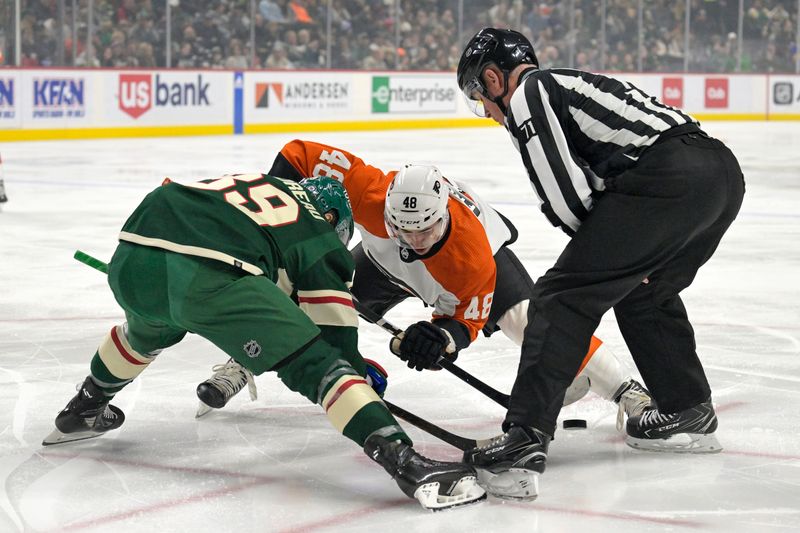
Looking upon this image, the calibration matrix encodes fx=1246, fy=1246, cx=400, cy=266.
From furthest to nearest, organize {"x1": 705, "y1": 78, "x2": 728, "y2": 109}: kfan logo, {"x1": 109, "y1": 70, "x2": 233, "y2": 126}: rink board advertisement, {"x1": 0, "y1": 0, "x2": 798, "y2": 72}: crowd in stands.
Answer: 1. {"x1": 705, "y1": 78, "x2": 728, "y2": 109}: kfan logo
2. {"x1": 109, "y1": 70, "x2": 233, "y2": 126}: rink board advertisement
3. {"x1": 0, "y1": 0, "x2": 798, "y2": 72}: crowd in stands

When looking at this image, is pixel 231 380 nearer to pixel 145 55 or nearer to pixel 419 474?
pixel 419 474

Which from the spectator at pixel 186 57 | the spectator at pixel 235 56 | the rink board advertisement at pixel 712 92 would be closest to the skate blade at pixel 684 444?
the spectator at pixel 186 57

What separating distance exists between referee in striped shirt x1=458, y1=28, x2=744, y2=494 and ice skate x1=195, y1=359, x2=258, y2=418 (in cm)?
91

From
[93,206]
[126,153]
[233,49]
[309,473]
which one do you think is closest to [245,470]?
[309,473]

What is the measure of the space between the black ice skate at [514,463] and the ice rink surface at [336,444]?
2.1 inches

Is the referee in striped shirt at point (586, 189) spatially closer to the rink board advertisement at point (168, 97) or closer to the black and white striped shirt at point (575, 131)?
the black and white striped shirt at point (575, 131)

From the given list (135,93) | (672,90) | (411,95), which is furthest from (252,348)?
(672,90)

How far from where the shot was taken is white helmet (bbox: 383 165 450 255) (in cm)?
312

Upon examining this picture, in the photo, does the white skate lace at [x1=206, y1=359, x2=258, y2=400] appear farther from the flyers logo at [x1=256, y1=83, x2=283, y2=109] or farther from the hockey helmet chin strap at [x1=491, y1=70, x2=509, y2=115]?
the flyers logo at [x1=256, y1=83, x2=283, y2=109]

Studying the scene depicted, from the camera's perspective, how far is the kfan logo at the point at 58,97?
14531mm

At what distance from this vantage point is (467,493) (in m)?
2.73

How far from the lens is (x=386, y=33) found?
18.7 m

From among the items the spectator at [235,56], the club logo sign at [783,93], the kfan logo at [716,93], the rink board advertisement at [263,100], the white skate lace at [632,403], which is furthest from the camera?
the club logo sign at [783,93]

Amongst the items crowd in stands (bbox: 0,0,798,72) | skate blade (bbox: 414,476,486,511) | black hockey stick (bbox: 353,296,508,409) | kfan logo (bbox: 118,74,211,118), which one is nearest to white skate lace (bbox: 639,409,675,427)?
black hockey stick (bbox: 353,296,508,409)
